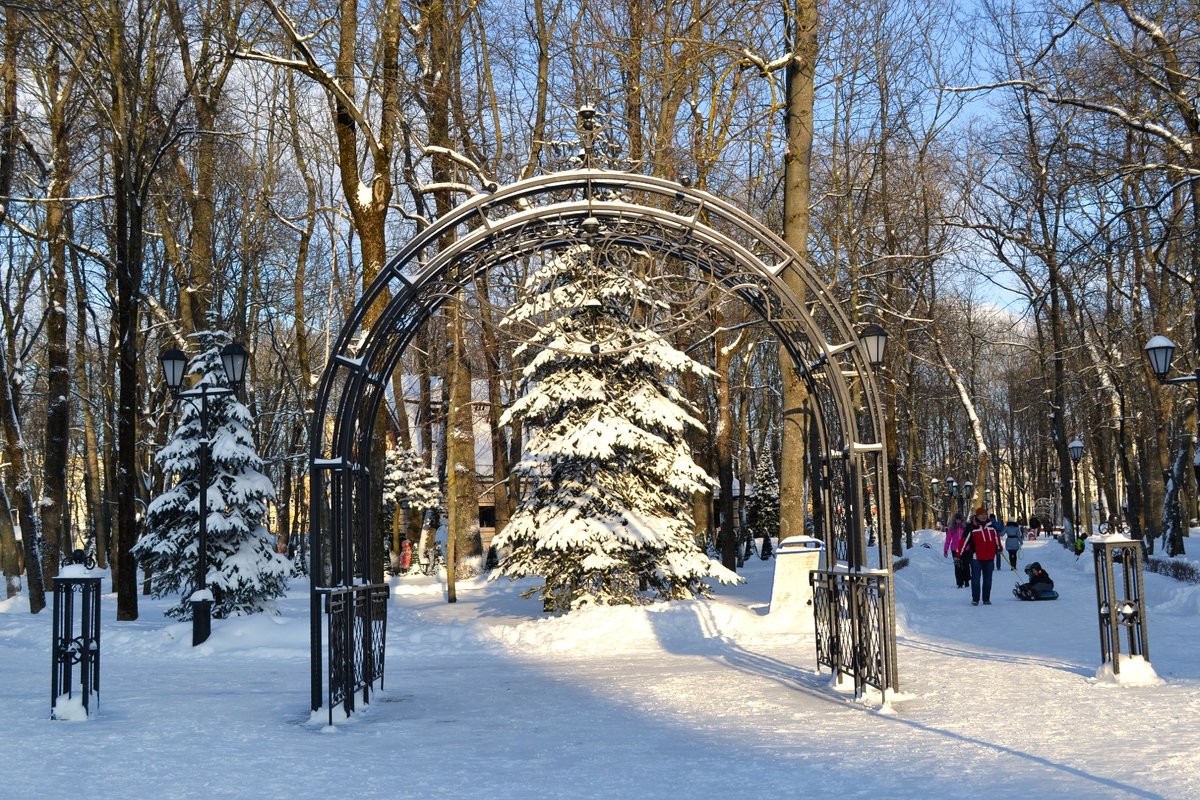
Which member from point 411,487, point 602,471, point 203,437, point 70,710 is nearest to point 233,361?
point 203,437

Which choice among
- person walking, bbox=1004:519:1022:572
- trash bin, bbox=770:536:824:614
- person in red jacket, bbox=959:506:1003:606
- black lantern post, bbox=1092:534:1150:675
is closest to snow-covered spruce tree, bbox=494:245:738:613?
trash bin, bbox=770:536:824:614

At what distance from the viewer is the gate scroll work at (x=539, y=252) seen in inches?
395

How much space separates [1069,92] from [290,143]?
21045mm

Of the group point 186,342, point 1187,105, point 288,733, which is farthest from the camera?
point 186,342

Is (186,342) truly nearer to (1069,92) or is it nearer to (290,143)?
(290,143)

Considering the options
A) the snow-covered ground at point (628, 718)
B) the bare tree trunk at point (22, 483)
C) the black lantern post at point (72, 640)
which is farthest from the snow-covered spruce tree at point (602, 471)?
the bare tree trunk at point (22, 483)

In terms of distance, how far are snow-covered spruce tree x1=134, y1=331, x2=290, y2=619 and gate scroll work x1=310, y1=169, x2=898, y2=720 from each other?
31.6 feet

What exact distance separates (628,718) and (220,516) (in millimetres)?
12207

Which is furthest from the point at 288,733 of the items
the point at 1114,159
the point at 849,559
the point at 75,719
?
the point at 1114,159

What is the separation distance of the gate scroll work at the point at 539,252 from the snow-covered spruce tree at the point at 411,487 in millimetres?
29351

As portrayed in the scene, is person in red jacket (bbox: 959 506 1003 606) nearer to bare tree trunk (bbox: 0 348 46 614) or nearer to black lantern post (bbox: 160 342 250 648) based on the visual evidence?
black lantern post (bbox: 160 342 250 648)

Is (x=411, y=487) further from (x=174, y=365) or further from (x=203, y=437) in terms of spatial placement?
(x=203, y=437)

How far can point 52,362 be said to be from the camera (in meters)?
23.0

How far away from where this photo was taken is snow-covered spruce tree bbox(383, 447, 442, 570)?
40562 millimetres
